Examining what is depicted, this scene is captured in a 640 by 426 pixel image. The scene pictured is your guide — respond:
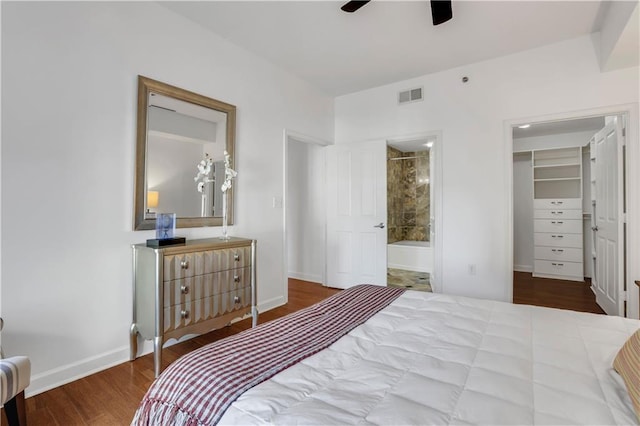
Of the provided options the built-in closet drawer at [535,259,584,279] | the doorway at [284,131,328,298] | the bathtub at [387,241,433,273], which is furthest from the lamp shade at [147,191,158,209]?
the built-in closet drawer at [535,259,584,279]

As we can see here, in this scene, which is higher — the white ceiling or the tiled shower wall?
the white ceiling

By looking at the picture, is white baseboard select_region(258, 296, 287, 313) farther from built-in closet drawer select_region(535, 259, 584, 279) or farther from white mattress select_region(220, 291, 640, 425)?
built-in closet drawer select_region(535, 259, 584, 279)

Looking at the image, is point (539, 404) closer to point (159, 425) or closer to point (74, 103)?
point (159, 425)

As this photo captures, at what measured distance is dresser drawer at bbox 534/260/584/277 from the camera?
481 centimetres

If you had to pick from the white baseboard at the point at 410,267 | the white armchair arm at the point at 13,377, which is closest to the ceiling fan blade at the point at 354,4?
the white armchair arm at the point at 13,377

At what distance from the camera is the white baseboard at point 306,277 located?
4728 millimetres

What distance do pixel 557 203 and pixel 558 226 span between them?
14.5 inches

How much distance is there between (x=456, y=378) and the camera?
973 millimetres

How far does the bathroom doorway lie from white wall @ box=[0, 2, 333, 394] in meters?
4.08

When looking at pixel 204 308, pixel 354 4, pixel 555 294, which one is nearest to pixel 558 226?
pixel 555 294

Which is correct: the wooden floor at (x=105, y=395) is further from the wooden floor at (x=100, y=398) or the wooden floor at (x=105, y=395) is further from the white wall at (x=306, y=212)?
the white wall at (x=306, y=212)

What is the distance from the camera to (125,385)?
1.98 meters

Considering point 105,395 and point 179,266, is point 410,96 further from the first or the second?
point 105,395

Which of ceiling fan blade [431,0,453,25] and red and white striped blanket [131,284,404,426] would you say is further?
ceiling fan blade [431,0,453,25]
